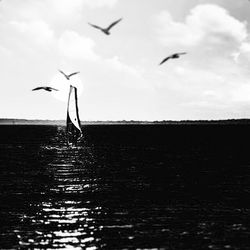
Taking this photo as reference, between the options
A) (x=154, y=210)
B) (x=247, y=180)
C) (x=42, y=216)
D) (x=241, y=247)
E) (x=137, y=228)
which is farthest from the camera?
(x=247, y=180)

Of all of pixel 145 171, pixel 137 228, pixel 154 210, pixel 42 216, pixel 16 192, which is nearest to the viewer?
pixel 137 228

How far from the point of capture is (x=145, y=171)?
57.4m

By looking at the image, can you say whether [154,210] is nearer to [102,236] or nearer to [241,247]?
[102,236]

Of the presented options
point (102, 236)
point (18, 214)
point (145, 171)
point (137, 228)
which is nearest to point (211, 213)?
point (137, 228)

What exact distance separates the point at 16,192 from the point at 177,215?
17840 millimetres

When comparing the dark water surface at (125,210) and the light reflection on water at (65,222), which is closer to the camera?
the light reflection on water at (65,222)

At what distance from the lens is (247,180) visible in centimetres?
4784

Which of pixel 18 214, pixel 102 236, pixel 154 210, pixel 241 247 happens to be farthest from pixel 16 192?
pixel 241 247

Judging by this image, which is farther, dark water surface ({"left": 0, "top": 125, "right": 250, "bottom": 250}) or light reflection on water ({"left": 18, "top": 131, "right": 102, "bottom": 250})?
dark water surface ({"left": 0, "top": 125, "right": 250, "bottom": 250})

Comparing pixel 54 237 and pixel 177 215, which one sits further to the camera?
pixel 177 215

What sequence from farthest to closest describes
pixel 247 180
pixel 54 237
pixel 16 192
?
pixel 247 180, pixel 16 192, pixel 54 237

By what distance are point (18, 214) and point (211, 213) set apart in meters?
14.6

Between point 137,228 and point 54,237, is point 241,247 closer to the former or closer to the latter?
point 137,228

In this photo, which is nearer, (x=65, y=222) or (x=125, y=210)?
(x=65, y=222)
